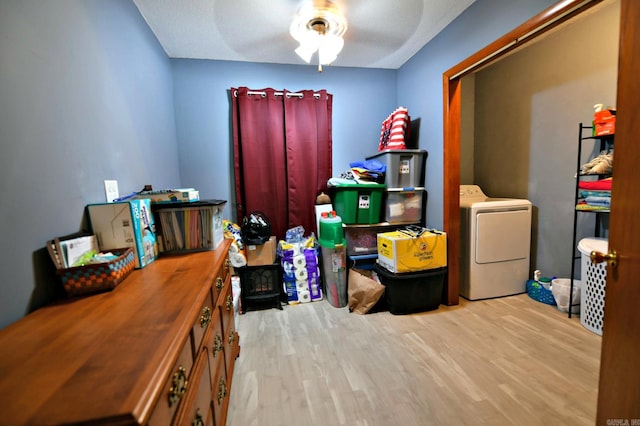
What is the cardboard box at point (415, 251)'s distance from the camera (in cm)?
216

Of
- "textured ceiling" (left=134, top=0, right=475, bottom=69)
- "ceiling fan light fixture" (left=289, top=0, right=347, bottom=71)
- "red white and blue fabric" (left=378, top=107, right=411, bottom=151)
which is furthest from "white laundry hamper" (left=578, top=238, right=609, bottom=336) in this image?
"ceiling fan light fixture" (left=289, top=0, right=347, bottom=71)

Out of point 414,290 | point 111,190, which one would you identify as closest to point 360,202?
point 414,290

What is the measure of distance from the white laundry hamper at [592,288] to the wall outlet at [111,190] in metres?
3.05

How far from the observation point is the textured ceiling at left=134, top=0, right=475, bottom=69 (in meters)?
1.80

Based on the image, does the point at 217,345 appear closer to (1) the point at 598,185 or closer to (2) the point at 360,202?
(2) the point at 360,202

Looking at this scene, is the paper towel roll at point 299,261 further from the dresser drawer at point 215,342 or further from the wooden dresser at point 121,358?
the wooden dresser at point 121,358

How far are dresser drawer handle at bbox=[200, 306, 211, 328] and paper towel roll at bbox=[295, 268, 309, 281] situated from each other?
148 cm

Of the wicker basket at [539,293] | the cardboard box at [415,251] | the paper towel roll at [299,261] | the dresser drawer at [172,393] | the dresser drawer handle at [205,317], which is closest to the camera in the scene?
the dresser drawer at [172,393]

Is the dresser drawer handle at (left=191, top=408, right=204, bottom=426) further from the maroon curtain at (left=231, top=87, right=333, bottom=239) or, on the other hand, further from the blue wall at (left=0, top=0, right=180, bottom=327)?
the maroon curtain at (left=231, top=87, right=333, bottom=239)

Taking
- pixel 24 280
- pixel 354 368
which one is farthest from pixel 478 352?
pixel 24 280

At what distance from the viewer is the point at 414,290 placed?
2.22m

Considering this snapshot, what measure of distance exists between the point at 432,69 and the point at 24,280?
9.79 ft

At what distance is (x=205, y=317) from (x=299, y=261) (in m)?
1.53

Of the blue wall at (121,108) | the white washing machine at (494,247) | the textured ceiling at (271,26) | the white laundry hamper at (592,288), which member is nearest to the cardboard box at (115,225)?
the blue wall at (121,108)
